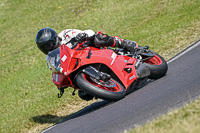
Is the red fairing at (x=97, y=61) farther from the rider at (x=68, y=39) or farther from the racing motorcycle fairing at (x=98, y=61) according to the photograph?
the rider at (x=68, y=39)

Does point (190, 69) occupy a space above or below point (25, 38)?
above

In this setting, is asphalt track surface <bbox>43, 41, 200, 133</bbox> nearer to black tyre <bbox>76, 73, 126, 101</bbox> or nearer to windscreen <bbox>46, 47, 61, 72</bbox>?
black tyre <bbox>76, 73, 126, 101</bbox>

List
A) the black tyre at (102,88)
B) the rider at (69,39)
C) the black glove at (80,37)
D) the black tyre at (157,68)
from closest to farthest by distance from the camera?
the black tyre at (102,88) → the black glove at (80,37) → the rider at (69,39) → the black tyre at (157,68)

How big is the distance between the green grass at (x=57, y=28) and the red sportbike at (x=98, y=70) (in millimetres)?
1721

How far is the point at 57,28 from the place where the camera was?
21047mm

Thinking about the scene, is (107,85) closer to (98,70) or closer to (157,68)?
(98,70)

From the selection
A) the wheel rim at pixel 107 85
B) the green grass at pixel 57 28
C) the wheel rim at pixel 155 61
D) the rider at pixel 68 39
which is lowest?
the green grass at pixel 57 28

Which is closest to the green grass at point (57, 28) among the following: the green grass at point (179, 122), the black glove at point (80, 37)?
the black glove at point (80, 37)

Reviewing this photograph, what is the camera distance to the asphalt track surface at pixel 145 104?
4648 mm

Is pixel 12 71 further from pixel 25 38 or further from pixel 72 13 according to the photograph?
pixel 72 13

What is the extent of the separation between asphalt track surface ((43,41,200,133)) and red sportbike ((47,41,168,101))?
28 centimetres

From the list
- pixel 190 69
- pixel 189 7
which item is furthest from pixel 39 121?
pixel 189 7

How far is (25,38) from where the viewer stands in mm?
21453

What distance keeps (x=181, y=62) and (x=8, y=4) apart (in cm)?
2426
